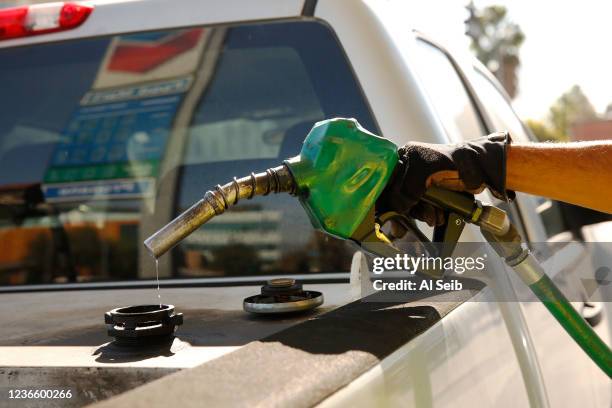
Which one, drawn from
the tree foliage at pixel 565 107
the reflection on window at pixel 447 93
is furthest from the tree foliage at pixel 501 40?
the reflection on window at pixel 447 93

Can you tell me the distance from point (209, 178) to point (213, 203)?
37.3 inches

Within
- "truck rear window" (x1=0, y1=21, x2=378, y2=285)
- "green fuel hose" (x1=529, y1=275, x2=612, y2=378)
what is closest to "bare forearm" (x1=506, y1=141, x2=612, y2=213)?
"green fuel hose" (x1=529, y1=275, x2=612, y2=378)

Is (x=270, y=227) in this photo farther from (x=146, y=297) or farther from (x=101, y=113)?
(x=101, y=113)

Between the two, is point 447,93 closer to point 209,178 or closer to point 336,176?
point 209,178

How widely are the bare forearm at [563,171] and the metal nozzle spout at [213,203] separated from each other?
1.80 ft

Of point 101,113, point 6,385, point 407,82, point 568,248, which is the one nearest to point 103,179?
point 101,113

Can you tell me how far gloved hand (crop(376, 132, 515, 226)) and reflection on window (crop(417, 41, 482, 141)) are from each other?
42 cm

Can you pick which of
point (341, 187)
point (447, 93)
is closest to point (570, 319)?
point (341, 187)

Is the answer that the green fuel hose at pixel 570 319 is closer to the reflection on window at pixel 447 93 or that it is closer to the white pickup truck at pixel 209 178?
the white pickup truck at pixel 209 178

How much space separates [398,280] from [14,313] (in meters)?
1.05

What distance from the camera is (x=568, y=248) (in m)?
3.11

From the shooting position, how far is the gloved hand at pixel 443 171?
1.70m

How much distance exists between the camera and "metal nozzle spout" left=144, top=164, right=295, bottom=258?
1.52 metres

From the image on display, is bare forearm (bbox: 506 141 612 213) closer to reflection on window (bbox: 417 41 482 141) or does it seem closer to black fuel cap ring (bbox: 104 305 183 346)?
reflection on window (bbox: 417 41 482 141)
